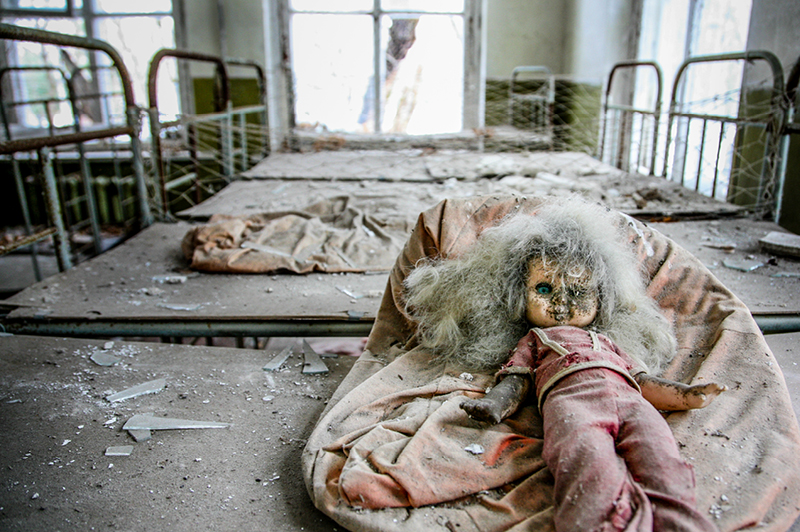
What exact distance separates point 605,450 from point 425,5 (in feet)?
A: 18.4

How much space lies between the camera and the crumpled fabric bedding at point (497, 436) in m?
1.12

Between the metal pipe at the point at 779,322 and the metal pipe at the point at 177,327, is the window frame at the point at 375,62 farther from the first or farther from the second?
the metal pipe at the point at 779,322

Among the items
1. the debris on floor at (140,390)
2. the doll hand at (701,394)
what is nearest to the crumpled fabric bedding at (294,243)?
the debris on floor at (140,390)

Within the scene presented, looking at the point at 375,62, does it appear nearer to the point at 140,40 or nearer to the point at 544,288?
the point at 140,40

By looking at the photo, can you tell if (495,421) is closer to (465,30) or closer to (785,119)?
(785,119)

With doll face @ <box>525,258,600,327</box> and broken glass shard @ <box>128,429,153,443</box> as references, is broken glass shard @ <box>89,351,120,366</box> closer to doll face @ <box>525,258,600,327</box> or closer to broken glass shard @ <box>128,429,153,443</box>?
broken glass shard @ <box>128,429,153,443</box>

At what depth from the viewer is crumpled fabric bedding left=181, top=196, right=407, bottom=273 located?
270 cm

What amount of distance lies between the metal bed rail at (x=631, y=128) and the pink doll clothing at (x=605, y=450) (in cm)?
305

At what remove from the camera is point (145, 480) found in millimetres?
1308

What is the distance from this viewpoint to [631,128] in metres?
4.73

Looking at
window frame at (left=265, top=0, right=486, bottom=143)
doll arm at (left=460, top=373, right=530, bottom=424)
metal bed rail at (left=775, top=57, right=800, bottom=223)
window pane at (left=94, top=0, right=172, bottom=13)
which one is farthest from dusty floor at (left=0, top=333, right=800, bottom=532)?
window pane at (left=94, top=0, right=172, bottom=13)

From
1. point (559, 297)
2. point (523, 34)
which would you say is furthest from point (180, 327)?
point (523, 34)

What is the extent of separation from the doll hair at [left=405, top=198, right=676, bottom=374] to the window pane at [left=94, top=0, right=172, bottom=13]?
5.76 metres

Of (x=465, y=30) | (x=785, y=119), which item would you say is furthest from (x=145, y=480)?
(x=465, y=30)
